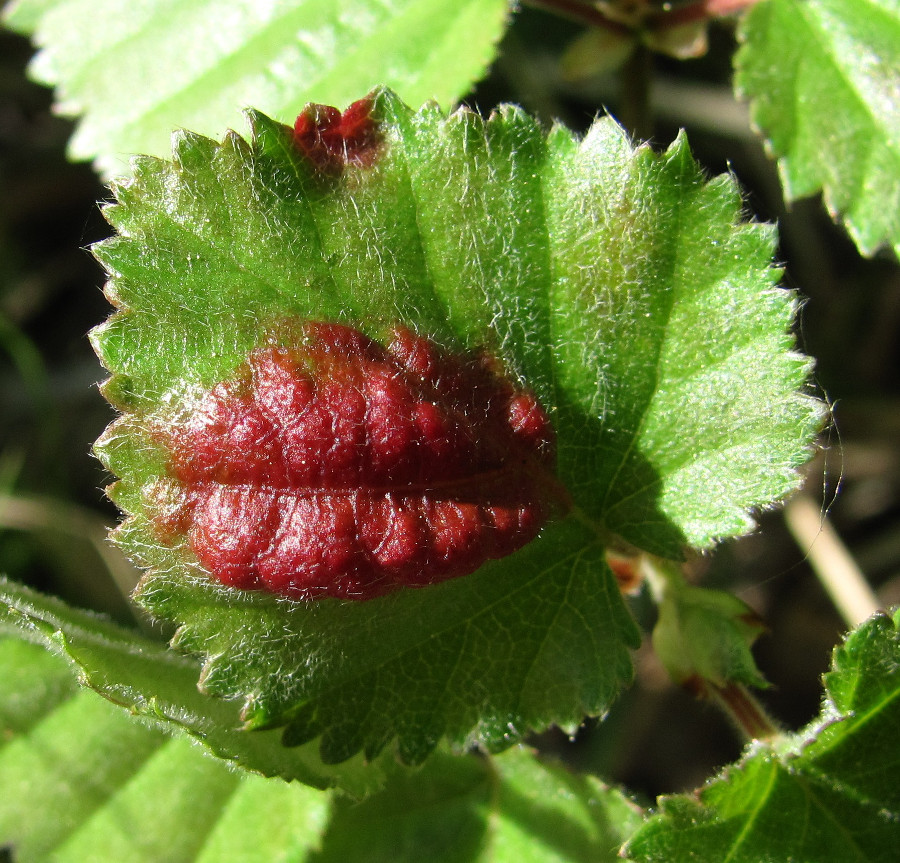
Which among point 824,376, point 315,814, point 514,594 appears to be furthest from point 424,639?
point 824,376

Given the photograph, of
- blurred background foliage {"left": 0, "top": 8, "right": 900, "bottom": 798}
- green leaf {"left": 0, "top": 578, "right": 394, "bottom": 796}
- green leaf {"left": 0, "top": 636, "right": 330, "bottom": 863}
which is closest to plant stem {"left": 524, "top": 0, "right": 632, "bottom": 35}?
blurred background foliage {"left": 0, "top": 8, "right": 900, "bottom": 798}

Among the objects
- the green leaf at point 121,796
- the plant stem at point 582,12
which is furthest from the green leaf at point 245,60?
the green leaf at point 121,796

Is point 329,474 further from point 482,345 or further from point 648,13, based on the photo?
point 648,13

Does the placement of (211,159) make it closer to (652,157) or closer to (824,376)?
(652,157)

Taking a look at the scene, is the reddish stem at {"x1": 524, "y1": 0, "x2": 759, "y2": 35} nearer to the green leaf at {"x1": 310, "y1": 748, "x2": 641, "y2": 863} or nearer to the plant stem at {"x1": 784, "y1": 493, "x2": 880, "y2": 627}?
the plant stem at {"x1": 784, "y1": 493, "x2": 880, "y2": 627}

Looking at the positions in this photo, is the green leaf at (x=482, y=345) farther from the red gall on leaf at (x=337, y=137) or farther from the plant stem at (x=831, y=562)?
the plant stem at (x=831, y=562)

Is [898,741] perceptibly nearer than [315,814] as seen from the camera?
Yes

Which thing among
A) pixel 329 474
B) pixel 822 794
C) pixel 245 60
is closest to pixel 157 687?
pixel 329 474
